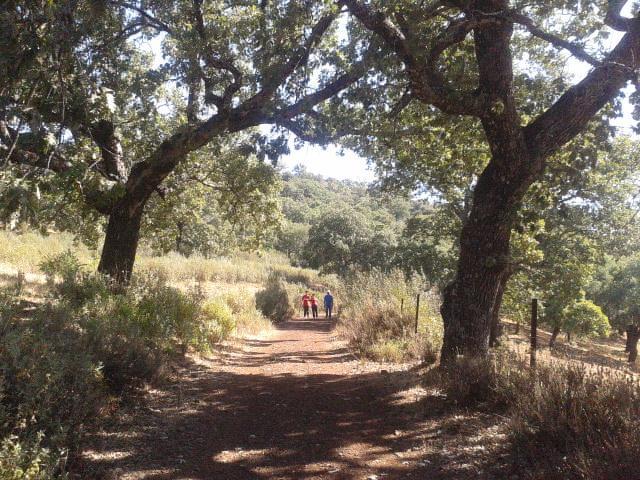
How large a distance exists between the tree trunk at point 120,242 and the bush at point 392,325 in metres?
5.67

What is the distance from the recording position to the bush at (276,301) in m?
20.4

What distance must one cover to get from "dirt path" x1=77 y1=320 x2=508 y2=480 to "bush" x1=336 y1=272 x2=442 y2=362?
1.01 m

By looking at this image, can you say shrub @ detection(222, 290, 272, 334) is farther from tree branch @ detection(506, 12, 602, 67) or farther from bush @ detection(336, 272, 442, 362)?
tree branch @ detection(506, 12, 602, 67)

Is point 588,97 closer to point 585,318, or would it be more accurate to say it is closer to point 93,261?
point 93,261

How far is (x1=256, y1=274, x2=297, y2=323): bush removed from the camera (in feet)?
66.8

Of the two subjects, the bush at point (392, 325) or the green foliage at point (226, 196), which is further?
the green foliage at point (226, 196)

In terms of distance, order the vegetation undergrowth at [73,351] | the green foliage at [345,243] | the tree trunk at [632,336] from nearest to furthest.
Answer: the vegetation undergrowth at [73,351] → the tree trunk at [632,336] → the green foliage at [345,243]

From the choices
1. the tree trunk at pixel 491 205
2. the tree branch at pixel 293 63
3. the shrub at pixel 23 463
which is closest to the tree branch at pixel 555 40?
the tree trunk at pixel 491 205

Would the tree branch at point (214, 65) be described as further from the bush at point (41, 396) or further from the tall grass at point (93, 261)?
the bush at point (41, 396)

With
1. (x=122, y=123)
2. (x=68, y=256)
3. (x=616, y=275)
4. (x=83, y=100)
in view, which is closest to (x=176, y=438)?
(x=83, y=100)

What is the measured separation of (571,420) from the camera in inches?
137

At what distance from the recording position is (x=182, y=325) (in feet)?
27.5

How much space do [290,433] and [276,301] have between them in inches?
703

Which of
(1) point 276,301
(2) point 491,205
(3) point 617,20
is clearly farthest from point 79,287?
(1) point 276,301
